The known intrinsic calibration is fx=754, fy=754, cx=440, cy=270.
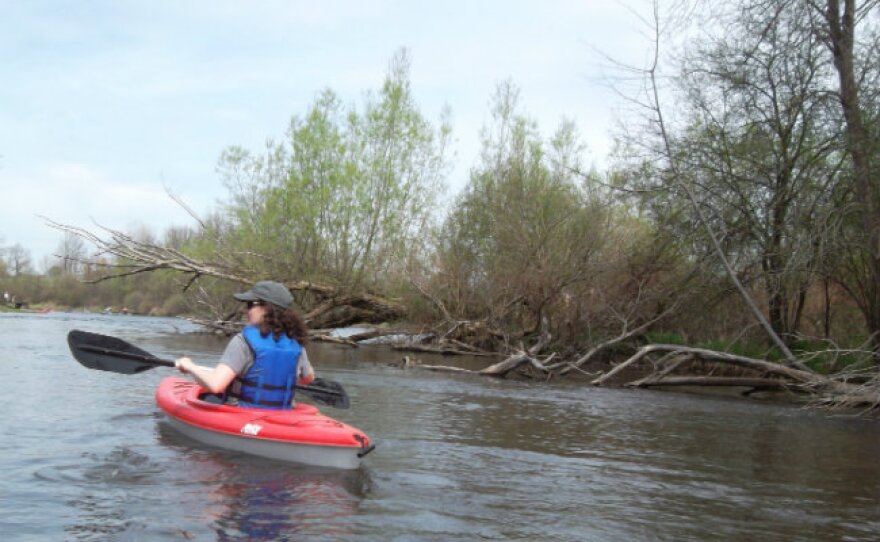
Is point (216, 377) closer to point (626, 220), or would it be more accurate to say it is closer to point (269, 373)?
point (269, 373)

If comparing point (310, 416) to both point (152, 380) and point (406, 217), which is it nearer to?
point (152, 380)

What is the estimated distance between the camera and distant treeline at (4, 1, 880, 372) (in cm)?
1152

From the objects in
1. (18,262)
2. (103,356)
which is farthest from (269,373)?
(18,262)

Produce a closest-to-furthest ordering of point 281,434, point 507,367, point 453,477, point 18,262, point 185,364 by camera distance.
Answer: point 281,434 < point 453,477 < point 185,364 < point 507,367 < point 18,262

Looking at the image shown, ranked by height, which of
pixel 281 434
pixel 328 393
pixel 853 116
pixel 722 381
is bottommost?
pixel 281 434

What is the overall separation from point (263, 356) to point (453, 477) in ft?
5.73

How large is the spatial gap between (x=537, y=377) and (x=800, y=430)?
5.59m

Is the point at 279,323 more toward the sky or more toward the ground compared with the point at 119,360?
more toward the sky

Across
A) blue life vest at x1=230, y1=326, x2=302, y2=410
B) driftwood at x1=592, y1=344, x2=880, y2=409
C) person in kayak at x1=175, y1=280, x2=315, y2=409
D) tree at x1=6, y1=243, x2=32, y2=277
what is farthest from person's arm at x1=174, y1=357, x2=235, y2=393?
tree at x1=6, y1=243, x2=32, y2=277

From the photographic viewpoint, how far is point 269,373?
5.98 m

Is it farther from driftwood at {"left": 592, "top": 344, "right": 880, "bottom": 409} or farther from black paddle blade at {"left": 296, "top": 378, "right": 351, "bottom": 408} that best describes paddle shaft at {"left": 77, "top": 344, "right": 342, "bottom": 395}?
driftwood at {"left": 592, "top": 344, "right": 880, "bottom": 409}

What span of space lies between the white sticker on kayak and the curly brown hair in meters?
0.68

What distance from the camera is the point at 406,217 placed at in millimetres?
22094

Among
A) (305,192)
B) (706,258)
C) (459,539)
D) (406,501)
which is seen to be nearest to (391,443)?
(406,501)
